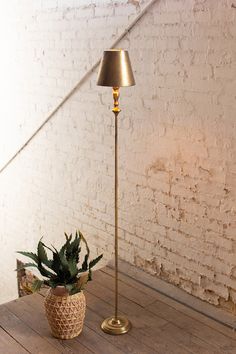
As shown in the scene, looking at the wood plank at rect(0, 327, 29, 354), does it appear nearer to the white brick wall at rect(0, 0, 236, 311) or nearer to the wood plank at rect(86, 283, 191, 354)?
the wood plank at rect(86, 283, 191, 354)

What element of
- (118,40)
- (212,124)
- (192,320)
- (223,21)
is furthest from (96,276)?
(223,21)

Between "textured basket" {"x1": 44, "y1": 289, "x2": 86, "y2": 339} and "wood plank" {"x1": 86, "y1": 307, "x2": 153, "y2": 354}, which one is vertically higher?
"textured basket" {"x1": 44, "y1": 289, "x2": 86, "y2": 339}

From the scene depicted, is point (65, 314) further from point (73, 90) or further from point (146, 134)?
point (73, 90)

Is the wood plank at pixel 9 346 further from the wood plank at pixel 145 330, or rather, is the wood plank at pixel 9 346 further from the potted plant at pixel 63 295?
the wood plank at pixel 145 330

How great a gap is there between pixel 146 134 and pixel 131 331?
110 cm

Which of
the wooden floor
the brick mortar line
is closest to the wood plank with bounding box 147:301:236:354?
the wooden floor

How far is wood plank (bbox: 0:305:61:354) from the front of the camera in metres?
2.20

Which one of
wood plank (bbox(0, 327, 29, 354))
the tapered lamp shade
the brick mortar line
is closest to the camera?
the tapered lamp shade

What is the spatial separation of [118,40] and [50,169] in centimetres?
127

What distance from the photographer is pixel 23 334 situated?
2.32 metres

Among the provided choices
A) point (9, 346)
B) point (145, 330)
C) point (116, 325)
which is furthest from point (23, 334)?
point (145, 330)

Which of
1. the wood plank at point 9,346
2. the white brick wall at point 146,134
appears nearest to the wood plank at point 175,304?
the white brick wall at point 146,134

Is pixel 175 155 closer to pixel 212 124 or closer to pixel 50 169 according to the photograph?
pixel 212 124

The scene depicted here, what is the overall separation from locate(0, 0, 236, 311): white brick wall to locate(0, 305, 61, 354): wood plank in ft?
2.82
